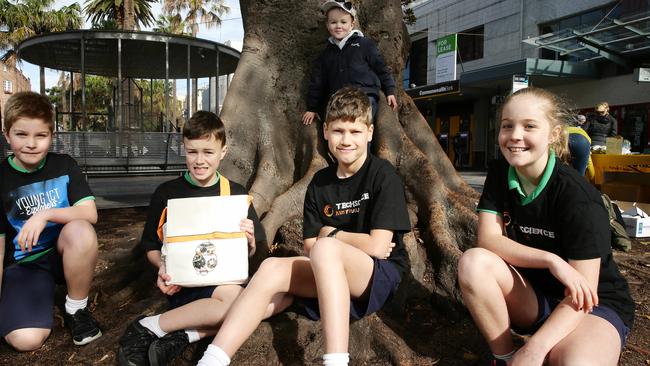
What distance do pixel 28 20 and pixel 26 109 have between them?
3429 cm

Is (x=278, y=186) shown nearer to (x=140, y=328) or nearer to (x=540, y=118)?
(x=140, y=328)

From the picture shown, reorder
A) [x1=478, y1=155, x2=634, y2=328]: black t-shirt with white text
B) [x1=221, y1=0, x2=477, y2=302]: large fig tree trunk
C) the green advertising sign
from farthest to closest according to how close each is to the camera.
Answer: the green advertising sign, [x1=221, y1=0, x2=477, y2=302]: large fig tree trunk, [x1=478, y1=155, x2=634, y2=328]: black t-shirt with white text

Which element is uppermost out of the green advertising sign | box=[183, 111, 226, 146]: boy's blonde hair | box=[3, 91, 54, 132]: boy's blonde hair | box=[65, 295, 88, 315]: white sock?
the green advertising sign

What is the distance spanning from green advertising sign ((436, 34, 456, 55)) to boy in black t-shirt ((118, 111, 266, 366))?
18.3 m

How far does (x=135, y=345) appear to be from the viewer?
7.90 feet

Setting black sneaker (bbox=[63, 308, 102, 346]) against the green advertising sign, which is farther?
the green advertising sign

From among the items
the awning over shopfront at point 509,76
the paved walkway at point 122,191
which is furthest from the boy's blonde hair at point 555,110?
the awning over shopfront at point 509,76

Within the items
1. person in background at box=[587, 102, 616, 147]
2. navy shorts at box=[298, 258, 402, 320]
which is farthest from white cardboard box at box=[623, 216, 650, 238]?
navy shorts at box=[298, 258, 402, 320]

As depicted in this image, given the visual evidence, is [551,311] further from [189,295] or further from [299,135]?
[299,135]

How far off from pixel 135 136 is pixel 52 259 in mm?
8193

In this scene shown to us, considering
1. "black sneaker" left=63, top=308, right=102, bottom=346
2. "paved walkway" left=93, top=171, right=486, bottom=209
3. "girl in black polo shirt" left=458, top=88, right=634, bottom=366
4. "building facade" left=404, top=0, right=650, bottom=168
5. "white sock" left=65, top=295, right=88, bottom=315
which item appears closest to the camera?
"girl in black polo shirt" left=458, top=88, right=634, bottom=366

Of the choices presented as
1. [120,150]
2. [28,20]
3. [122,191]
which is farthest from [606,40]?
[28,20]

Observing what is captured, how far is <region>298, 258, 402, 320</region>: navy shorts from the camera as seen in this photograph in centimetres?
241

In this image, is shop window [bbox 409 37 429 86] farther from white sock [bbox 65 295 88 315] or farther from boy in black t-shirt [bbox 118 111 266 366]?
white sock [bbox 65 295 88 315]
